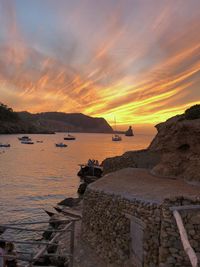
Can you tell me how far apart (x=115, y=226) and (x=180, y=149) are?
8736mm

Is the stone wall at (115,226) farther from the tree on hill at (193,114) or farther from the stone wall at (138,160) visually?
the stone wall at (138,160)

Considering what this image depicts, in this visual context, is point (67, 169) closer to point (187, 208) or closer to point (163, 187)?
point (163, 187)

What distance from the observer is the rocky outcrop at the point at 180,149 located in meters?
21.1

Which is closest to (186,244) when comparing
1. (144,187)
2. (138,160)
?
(144,187)

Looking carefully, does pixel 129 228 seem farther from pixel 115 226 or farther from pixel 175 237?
pixel 175 237

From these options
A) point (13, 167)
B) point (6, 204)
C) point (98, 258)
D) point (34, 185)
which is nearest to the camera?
point (98, 258)

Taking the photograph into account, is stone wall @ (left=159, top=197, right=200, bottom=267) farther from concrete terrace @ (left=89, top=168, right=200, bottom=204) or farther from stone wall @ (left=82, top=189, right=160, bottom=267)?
concrete terrace @ (left=89, top=168, right=200, bottom=204)

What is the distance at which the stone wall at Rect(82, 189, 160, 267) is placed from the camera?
13649 mm

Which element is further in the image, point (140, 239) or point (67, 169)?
point (67, 169)

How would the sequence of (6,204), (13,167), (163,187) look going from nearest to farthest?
1. (163,187)
2. (6,204)
3. (13,167)

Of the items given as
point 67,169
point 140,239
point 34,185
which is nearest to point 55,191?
point 34,185

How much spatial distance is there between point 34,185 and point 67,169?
1029 inches

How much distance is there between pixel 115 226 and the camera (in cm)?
1625

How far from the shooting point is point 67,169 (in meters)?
80.4
